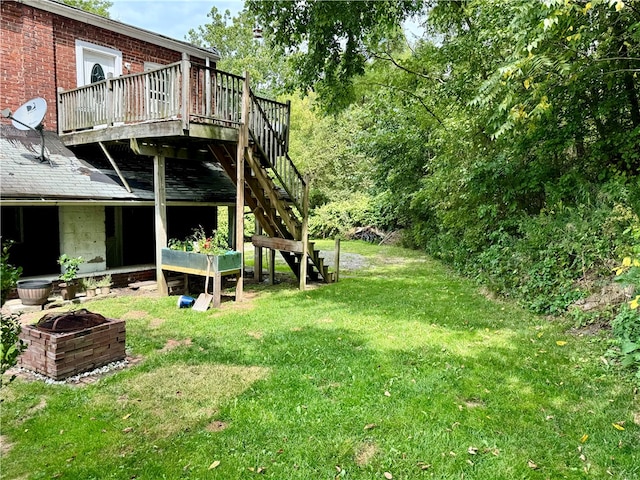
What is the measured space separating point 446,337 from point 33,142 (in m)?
9.38

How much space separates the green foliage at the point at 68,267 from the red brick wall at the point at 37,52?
11.5 ft

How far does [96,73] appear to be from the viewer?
35.6ft

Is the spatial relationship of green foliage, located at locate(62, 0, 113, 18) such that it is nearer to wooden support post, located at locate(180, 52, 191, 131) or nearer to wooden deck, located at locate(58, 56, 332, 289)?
wooden deck, located at locate(58, 56, 332, 289)

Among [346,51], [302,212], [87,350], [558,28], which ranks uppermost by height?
[346,51]

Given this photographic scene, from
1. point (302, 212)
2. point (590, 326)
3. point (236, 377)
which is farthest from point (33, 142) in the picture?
point (590, 326)

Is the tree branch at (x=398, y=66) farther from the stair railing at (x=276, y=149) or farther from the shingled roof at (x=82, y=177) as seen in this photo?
the shingled roof at (x=82, y=177)

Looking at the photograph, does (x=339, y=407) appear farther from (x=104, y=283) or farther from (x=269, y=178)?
(x=104, y=283)

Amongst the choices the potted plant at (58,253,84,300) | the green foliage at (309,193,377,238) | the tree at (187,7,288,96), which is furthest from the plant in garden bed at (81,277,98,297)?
the tree at (187,7,288,96)

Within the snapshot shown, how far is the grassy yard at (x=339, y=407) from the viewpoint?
3.32 m

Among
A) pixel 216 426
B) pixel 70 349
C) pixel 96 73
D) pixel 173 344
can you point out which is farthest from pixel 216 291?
pixel 96 73

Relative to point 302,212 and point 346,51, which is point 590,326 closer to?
point 302,212

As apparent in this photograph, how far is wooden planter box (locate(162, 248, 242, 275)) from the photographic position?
8.18m

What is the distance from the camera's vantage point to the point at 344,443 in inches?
141

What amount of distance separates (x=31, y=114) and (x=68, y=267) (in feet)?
10.5
